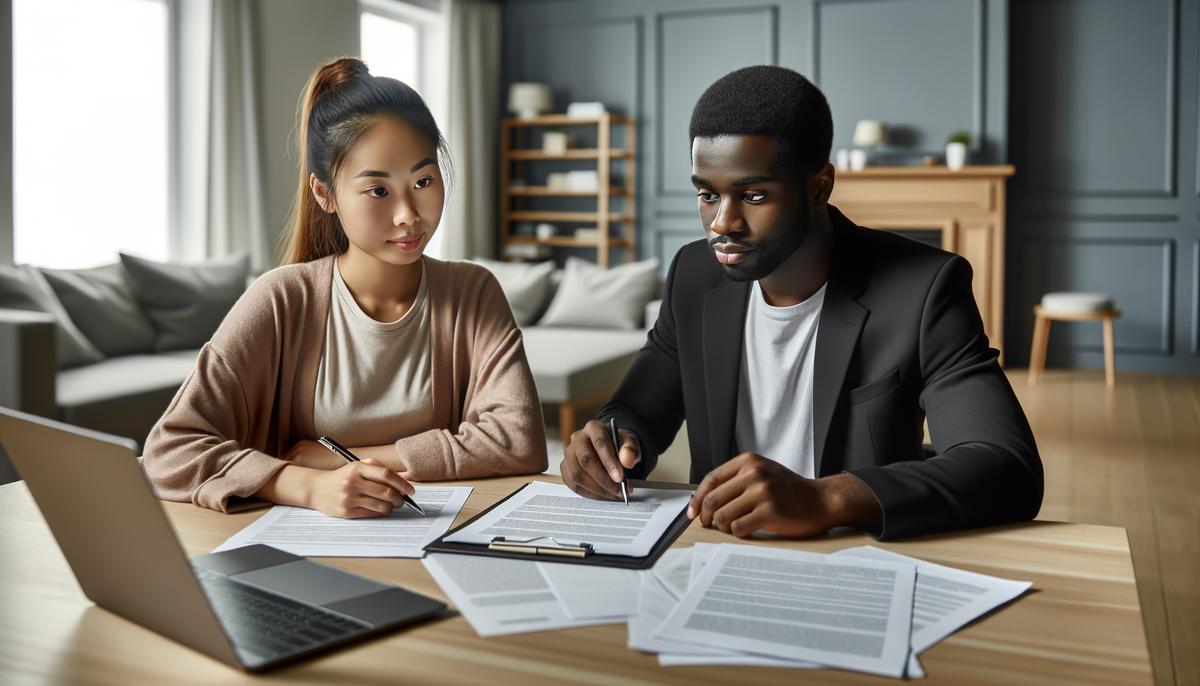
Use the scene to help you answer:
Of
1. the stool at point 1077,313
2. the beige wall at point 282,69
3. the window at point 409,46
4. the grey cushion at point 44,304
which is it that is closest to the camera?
the grey cushion at point 44,304

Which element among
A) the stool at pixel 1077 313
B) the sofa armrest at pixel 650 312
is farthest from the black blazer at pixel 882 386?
the stool at pixel 1077 313

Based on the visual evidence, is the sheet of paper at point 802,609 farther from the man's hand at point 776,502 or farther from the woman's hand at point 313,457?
the woman's hand at point 313,457

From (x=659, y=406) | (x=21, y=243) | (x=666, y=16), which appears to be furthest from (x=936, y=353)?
(x=666, y=16)

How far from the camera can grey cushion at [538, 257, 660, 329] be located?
524 centimetres

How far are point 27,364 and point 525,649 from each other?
9.05ft

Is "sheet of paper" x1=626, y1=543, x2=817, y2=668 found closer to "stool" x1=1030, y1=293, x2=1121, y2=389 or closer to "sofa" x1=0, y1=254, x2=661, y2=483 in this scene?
"sofa" x1=0, y1=254, x2=661, y2=483

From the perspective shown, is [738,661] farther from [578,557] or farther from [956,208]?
[956,208]

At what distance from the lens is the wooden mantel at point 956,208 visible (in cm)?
629

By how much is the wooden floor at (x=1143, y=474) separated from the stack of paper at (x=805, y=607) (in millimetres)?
704

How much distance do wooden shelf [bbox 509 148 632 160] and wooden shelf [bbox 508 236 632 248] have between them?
56cm

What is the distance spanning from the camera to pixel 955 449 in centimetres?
121

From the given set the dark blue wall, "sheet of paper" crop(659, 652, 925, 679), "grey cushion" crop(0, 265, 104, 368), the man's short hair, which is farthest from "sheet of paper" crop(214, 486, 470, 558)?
the dark blue wall

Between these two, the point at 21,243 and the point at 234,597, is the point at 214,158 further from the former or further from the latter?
the point at 234,597

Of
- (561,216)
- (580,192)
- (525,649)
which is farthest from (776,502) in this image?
(561,216)
